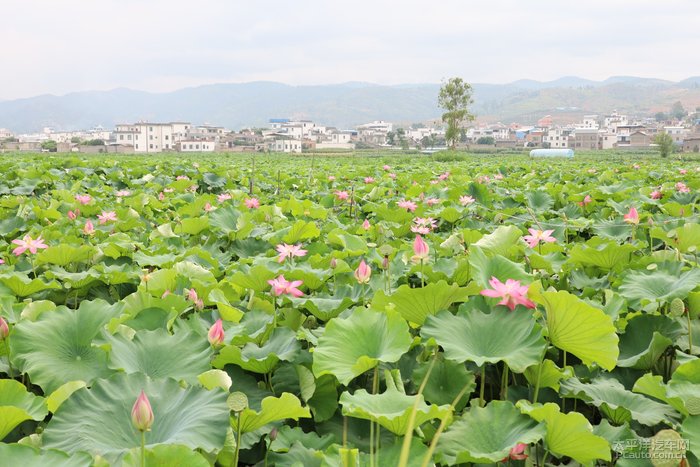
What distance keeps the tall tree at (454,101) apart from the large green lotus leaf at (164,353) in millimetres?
44169

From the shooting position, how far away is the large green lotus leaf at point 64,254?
2115mm

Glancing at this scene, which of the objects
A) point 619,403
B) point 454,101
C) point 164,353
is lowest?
point 619,403

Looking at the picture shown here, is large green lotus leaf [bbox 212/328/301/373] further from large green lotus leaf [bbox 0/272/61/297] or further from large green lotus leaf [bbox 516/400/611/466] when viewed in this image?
large green lotus leaf [bbox 0/272/61/297]

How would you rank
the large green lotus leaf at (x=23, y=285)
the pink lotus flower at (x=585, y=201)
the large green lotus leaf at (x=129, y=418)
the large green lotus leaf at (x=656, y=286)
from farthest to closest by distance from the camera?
the pink lotus flower at (x=585, y=201) < the large green lotus leaf at (x=23, y=285) < the large green lotus leaf at (x=656, y=286) < the large green lotus leaf at (x=129, y=418)

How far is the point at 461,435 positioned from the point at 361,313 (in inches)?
13.9

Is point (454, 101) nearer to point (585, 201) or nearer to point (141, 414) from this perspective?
point (585, 201)

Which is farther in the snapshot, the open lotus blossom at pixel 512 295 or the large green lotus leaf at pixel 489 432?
the open lotus blossom at pixel 512 295

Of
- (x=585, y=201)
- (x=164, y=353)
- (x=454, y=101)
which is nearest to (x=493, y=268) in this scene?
(x=164, y=353)

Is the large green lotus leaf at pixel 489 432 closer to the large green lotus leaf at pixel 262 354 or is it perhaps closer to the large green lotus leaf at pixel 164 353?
the large green lotus leaf at pixel 262 354

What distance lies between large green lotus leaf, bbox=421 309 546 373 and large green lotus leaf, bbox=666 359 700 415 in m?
0.25

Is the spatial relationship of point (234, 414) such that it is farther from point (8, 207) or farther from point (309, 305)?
point (8, 207)

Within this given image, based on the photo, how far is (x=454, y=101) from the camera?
4453cm

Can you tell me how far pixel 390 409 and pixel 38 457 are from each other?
549 millimetres

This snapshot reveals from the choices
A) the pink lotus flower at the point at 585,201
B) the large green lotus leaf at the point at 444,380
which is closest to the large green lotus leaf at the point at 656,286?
the large green lotus leaf at the point at 444,380
